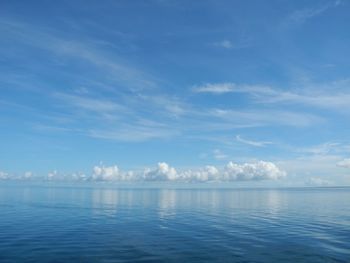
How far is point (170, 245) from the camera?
4675 cm

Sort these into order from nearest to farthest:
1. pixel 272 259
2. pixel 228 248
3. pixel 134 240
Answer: pixel 272 259
pixel 228 248
pixel 134 240

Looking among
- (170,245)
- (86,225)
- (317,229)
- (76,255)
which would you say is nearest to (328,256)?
(170,245)

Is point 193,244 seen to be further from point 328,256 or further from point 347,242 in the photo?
point 347,242

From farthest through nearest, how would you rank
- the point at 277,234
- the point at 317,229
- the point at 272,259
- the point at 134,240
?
the point at 317,229
the point at 277,234
the point at 134,240
the point at 272,259

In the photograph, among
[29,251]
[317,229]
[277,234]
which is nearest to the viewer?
[29,251]

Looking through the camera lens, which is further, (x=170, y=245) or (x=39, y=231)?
(x=39, y=231)

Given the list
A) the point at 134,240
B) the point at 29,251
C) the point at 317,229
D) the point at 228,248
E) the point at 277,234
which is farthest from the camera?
the point at 317,229

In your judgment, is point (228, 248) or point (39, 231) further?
point (39, 231)

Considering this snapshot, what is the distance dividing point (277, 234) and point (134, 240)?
2446cm

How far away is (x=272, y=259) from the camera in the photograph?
3875 centimetres

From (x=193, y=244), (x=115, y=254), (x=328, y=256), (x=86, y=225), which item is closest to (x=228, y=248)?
(x=193, y=244)

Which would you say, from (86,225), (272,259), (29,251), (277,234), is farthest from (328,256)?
(86,225)

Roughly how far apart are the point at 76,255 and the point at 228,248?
1941cm

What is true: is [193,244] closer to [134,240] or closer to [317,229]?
[134,240]
